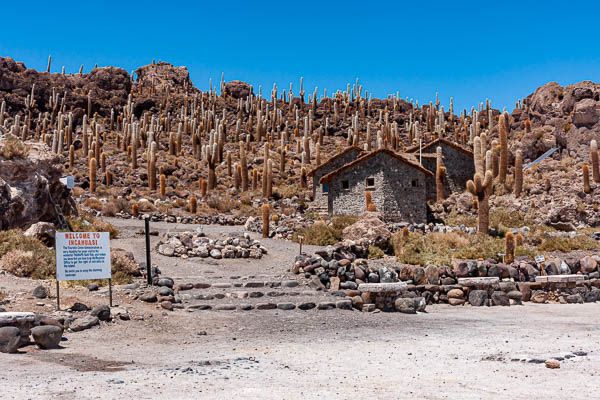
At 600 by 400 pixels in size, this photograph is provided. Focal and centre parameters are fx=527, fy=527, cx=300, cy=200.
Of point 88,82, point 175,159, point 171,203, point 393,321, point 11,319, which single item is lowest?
point 393,321

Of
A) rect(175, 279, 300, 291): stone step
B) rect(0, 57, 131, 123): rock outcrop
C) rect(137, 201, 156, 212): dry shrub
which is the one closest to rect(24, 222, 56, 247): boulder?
rect(175, 279, 300, 291): stone step

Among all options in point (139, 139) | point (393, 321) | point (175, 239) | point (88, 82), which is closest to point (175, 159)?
point (139, 139)

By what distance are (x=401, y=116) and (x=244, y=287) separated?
59387mm

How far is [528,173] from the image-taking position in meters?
40.2

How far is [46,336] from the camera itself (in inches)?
334

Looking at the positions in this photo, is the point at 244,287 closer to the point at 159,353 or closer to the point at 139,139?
the point at 159,353

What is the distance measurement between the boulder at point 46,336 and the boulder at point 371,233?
12619mm

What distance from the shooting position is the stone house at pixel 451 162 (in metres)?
41.9

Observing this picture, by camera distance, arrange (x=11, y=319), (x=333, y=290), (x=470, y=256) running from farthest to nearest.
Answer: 1. (x=470, y=256)
2. (x=333, y=290)
3. (x=11, y=319)

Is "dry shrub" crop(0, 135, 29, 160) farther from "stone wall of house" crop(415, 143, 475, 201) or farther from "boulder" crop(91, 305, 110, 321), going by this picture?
"stone wall of house" crop(415, 143, 475, 201)

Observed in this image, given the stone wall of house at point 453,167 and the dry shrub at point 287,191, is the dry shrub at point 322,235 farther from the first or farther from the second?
the stone wall of house at point 453,167

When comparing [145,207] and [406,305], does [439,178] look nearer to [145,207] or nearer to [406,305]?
[145,207]

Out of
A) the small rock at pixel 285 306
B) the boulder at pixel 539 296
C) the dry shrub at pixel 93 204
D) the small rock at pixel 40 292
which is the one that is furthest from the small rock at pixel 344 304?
the dry shrub at pixel 93 204

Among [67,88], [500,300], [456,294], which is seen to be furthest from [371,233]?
[67,88]
